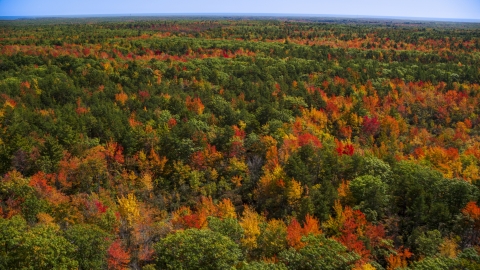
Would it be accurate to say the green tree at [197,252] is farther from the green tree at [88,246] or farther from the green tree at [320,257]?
the green tree at [320,257]

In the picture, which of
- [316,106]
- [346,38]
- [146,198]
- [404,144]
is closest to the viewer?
[146,198]

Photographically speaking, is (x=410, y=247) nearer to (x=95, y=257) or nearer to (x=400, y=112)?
(x=95, y=257)

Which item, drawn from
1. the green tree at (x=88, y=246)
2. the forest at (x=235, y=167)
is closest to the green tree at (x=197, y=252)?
the forest at (x=235, y=167)

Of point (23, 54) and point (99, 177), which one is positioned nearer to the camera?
point (99, 177)

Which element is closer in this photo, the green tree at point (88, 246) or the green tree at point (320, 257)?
the green tree at point (88, 246)

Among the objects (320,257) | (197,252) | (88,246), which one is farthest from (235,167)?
(88,246)

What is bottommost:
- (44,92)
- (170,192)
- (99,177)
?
(170,192)

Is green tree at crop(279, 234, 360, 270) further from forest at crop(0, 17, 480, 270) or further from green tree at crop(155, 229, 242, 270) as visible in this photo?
green tree at crop(155, 229, 242, 270)

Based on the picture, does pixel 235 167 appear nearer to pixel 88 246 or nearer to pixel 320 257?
pixel 320 257

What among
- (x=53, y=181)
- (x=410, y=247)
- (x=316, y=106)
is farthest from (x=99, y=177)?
(x=316, y=106)
